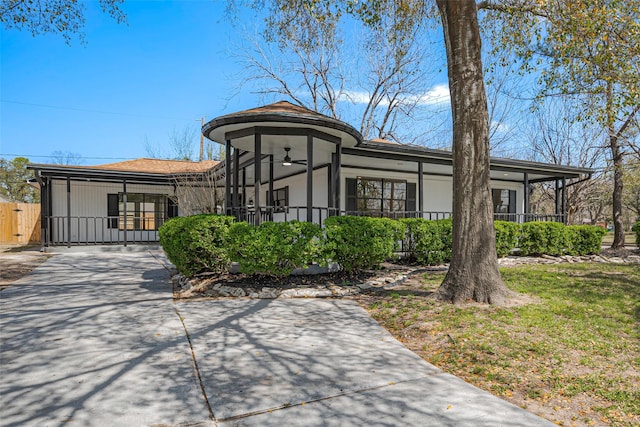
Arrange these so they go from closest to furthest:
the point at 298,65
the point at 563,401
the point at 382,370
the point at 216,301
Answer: the point at 563,401 < the point at 382,370 < the point at 216,301 < the point at 298,65

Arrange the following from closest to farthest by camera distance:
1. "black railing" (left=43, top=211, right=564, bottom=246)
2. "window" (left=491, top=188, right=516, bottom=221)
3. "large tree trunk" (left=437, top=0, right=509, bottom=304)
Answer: "large tree trunk" (left=437, top=0, right=509, bottom=304) → "black railing" (left=43, top=211, right=564, bottom=246) → "window" (left=491, top=188, right=516, bottom=221)

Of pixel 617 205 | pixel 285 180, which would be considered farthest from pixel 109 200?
pixel 617 205

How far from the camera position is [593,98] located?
8.23 metres

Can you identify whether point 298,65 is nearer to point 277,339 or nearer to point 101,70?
point 101,70

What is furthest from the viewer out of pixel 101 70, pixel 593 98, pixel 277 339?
pixel 101 70

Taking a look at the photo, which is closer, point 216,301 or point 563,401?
point 563,401

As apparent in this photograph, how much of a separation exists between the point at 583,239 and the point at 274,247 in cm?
1024

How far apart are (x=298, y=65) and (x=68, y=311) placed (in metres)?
20.5

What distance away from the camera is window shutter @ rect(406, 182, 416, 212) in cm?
1284

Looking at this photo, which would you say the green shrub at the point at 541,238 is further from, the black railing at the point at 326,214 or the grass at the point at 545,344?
the grass at the point at 545,344

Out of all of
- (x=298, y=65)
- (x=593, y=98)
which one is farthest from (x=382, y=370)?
(x=298, y=65)

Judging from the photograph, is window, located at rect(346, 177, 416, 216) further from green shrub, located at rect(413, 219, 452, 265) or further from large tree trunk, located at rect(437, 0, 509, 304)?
large tree trunk, located at rect(437, 0, 509, 304)

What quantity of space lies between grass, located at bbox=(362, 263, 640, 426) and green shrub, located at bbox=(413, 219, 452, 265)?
91.4 inches

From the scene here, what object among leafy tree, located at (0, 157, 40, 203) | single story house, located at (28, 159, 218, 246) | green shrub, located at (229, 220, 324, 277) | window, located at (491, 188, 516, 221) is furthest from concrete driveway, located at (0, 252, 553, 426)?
leafy tree, located at (0, 157, 40, 203)
